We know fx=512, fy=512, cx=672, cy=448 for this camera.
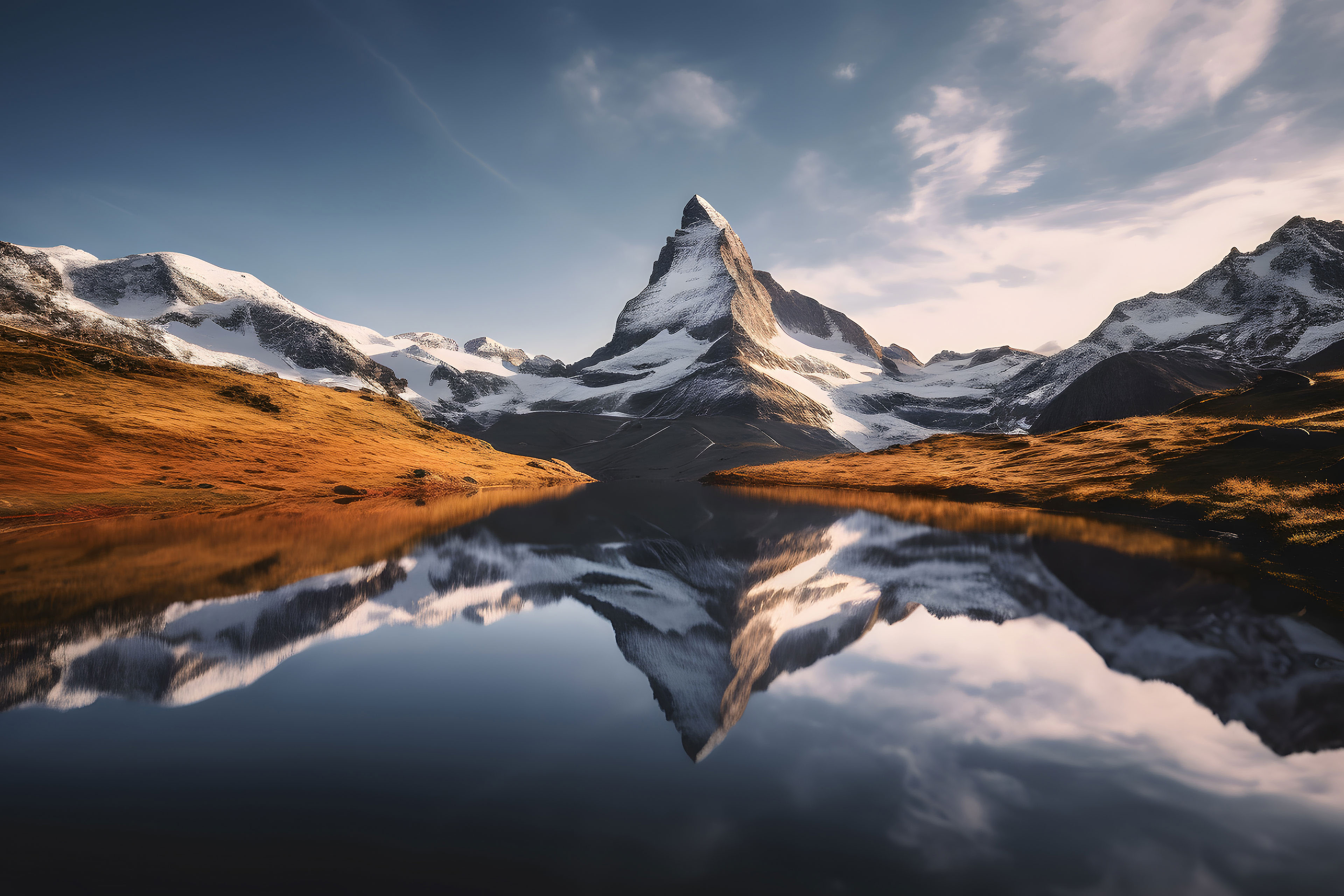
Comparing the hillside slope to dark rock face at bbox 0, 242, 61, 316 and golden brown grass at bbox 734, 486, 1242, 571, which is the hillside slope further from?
dark rock face at bbox 0, 242, 61, 316

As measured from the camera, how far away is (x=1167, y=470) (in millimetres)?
35625

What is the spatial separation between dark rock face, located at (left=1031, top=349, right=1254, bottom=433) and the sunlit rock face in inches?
6038

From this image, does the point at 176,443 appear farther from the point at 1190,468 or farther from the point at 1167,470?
the point at 1190,468

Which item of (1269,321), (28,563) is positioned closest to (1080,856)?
(28,563)

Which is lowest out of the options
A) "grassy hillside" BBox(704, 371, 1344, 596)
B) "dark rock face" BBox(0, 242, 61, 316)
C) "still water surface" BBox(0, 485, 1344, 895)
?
"still water surface" BBox(0, 485, 1344, 895)

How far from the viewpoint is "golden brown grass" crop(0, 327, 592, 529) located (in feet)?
99.8

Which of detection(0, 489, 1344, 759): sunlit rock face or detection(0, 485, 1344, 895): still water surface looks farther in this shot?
detection(0, 489, 1344, 759): sunlit rock face

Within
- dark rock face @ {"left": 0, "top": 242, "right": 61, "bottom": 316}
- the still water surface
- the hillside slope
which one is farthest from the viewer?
dark rock face @ {"left": 0, "top": 242, "right": 61, "bottom": 316}

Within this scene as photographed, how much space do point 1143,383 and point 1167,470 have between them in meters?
153

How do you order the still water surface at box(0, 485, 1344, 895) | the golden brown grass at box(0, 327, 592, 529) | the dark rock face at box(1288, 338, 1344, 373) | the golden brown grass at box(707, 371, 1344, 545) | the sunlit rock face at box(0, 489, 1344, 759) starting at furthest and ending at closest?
the dark rock face at box(1288, 338, 1344, 373)
the golden brown grass at box(0, 327, 592, 529)
the golden brown grass at box(707, 371, 1344, 545)
the sunlit rock face at box(0, 489, 1344, 759)
the still water surface at box(0, 485, 1344, 895)

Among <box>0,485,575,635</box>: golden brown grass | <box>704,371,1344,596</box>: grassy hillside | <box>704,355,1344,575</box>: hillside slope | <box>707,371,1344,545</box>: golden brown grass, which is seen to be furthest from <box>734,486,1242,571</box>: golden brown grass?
<box>0,485,575,635</box>: golden brown grass

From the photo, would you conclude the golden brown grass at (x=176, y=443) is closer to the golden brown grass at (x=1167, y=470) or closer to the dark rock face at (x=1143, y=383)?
the golden brown grass at (x=1167, y=470)

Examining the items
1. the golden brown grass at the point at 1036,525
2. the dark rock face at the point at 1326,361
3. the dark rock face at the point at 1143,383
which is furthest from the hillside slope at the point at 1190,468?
the dark rock face at the point at 1326,361

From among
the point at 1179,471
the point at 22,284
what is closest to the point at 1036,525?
the point at 1179,471
